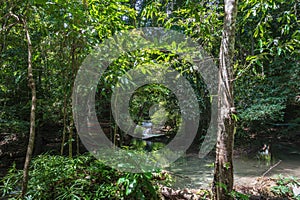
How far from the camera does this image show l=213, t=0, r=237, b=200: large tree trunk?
1.70 m

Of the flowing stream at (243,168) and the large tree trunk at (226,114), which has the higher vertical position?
the large tree trunk at (226,114)

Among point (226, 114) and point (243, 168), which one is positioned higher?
point (226, 114)

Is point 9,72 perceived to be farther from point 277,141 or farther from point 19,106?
point 277,141

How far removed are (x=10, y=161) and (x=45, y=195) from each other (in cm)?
325

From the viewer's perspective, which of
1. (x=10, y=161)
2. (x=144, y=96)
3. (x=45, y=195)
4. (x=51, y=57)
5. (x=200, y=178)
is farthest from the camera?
(x=10, y=161)

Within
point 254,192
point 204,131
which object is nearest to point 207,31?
point 254,192

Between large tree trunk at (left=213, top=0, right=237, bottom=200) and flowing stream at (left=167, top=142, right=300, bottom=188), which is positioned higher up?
large tree trunk at (left=213, top=0, right=237, bottom=200)

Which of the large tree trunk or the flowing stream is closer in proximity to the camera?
the large tree trunk

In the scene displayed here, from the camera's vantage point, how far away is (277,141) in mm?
6137

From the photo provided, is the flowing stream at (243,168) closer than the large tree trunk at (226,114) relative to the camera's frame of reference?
No

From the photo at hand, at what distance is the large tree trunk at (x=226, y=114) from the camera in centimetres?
170

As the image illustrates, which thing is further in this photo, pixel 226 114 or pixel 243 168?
pixel 243 168

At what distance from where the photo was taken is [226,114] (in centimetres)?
170

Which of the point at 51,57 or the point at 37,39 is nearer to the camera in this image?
the point at 51,57
